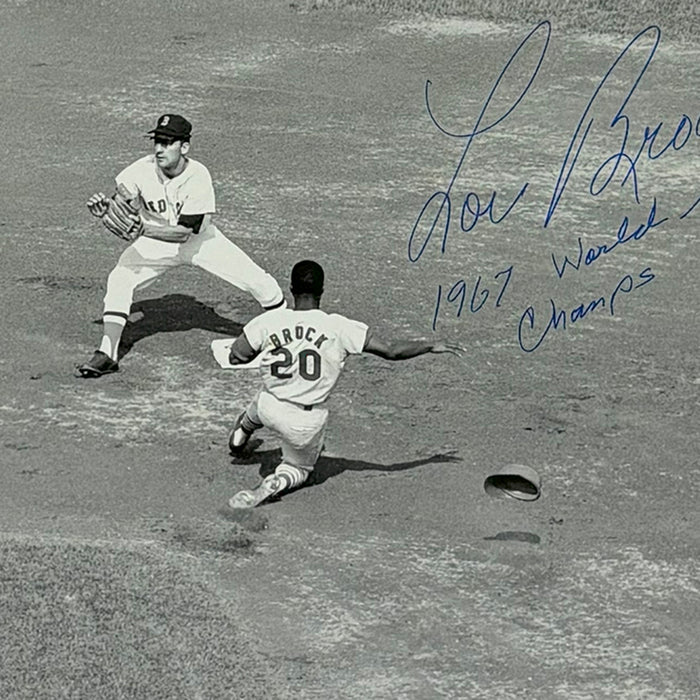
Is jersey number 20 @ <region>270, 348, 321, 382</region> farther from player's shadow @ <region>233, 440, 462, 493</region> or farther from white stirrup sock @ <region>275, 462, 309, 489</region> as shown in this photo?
player's shadow @ <region>233, 440, 462, 493</region>

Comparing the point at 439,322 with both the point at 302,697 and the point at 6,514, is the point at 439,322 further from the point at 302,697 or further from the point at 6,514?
the point at 302,697

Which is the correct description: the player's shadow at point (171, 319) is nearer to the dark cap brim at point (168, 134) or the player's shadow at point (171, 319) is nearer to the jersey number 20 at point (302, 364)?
the dark cap brim at point (168, 134)

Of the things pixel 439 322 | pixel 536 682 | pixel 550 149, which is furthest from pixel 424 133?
pixel 536 682

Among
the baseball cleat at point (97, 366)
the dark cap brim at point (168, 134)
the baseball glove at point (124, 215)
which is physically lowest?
the baseball cleat at point (97, 366)

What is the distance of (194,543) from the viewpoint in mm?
9617

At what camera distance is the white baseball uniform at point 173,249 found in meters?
12.3

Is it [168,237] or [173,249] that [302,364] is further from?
[173,249]

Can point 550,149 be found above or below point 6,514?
above

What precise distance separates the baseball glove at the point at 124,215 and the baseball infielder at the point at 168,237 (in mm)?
40

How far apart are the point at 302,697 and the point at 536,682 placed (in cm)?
118

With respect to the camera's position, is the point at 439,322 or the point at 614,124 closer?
the point at 439,322

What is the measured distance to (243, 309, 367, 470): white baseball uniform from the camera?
9.93 meters
